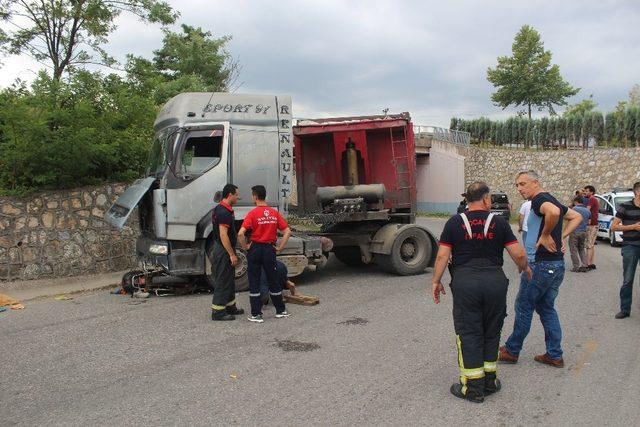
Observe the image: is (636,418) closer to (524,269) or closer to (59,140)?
(524,269)

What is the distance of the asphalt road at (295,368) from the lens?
412 cm

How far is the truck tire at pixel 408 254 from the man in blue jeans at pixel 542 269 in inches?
208

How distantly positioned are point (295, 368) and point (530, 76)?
139ft

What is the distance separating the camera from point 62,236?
10461 millimetres

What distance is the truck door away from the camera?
8.36 metres

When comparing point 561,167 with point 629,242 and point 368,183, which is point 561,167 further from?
point 629,242

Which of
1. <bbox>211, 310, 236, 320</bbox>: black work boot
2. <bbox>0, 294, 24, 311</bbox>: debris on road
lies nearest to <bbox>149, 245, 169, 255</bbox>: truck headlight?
<bbox>211, 310, 236, 320</bbox>: black work boot

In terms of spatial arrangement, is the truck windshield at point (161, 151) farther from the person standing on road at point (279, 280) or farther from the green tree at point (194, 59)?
the green tree at point (194, 59)

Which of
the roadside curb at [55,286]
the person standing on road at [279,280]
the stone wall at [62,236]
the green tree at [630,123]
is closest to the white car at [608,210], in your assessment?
the person standing on road at [279,280]

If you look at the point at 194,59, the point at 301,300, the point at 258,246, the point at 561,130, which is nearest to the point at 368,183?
the point at 301,300

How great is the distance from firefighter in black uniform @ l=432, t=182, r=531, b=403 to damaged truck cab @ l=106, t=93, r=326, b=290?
488 centimetres

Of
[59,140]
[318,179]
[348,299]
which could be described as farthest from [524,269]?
[59,140]

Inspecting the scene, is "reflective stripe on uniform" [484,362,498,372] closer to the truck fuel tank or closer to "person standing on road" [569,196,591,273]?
the truck fuel tank

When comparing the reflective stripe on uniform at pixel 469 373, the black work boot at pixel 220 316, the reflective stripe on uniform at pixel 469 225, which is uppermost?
the reflective stripe on uniform at pixel 469 225
